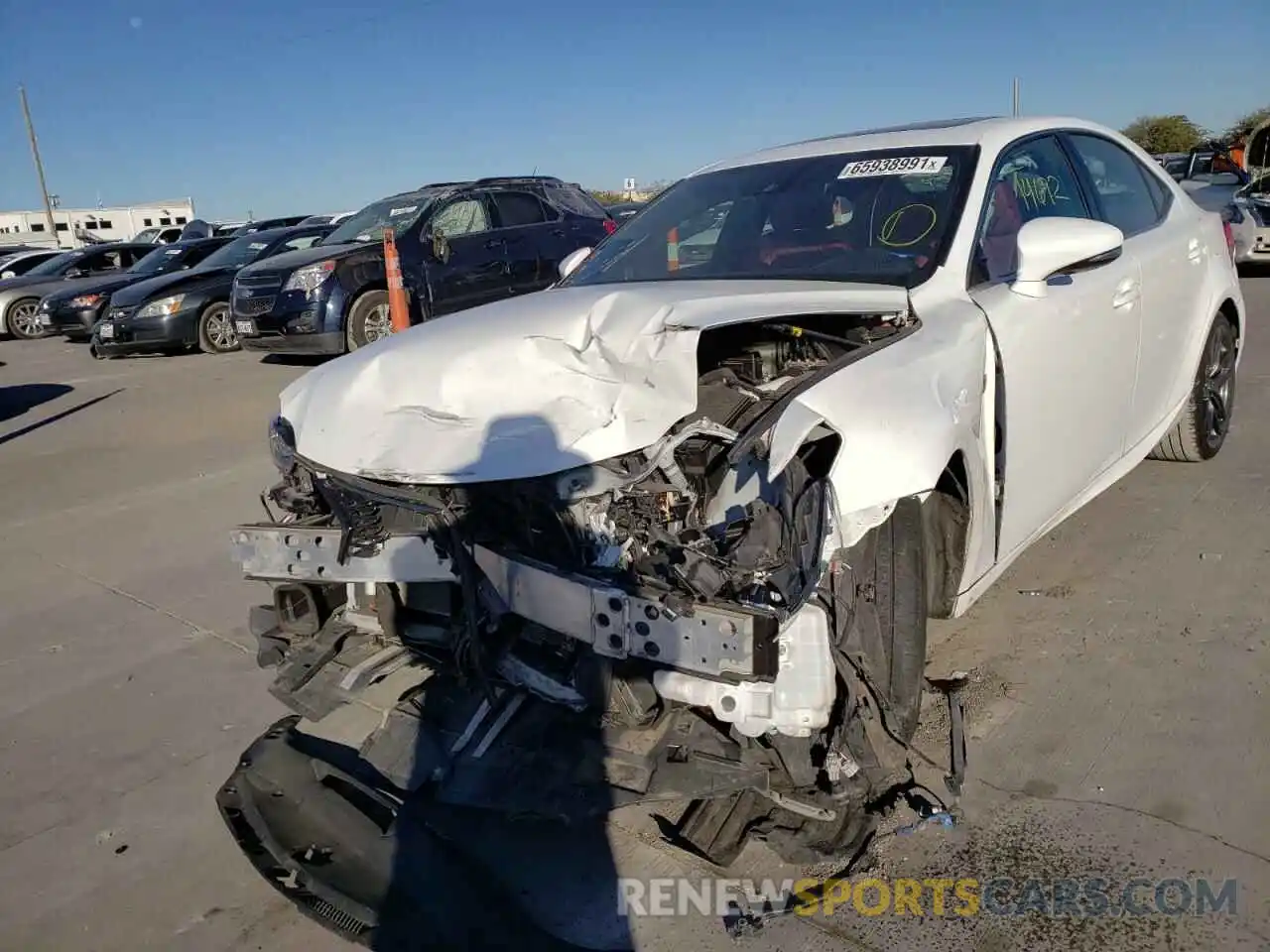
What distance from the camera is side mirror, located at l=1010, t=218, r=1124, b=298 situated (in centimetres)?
313

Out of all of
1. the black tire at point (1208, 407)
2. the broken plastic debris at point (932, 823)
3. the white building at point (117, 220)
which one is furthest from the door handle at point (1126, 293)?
the white building at point (117, 220)

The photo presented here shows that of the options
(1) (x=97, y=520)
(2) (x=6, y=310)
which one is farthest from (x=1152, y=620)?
(2) (x=6, y=310)

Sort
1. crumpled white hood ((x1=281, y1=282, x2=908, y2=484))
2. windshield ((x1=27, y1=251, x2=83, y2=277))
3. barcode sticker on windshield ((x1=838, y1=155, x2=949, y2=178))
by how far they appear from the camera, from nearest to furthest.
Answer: crumpled white hood ((x1=281, y1=282, x2=908, y2=484)) < barcode sticker on windshield ((x1=838, y1=155, x2=949, y2=178)) < windshield ((x1=27, y1=251, x2=83, y2=277))

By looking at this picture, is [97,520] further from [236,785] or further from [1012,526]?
[1012,526]

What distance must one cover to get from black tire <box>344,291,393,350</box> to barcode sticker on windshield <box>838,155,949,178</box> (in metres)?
7.11

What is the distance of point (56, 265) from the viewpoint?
59.9ft

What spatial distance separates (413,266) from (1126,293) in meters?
7.79

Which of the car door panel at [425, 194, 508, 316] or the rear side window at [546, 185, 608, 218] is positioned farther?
A: the rear side window at [546, 185, 608, 218]

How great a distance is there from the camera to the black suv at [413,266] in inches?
399

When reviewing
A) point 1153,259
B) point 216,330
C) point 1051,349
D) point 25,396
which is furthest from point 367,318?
point 1051,349

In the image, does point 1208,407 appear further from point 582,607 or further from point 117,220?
point 117,220

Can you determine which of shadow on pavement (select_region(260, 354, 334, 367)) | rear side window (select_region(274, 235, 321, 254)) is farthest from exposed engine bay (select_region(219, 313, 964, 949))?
rear side window (select_region(274, 235, 321, 254))

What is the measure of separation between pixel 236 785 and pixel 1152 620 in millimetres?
3098

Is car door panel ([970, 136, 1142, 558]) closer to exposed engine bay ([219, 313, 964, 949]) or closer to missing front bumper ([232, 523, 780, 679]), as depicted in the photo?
exposed engine bay ([219, 313, 964, 949])
